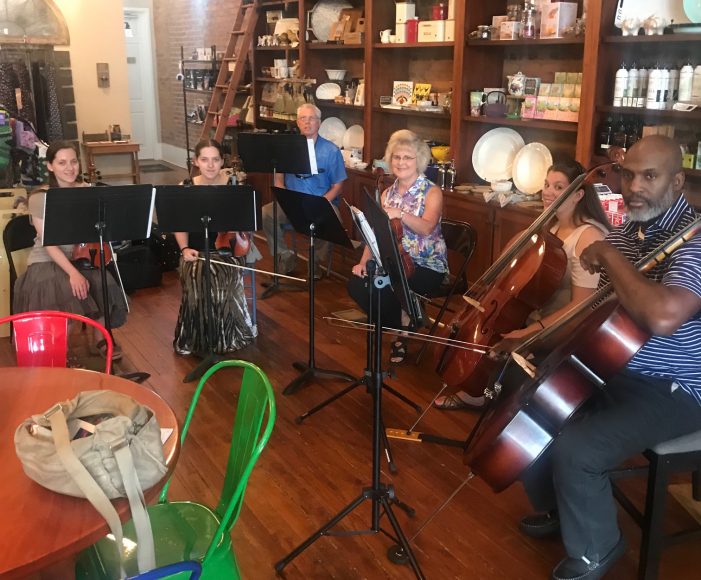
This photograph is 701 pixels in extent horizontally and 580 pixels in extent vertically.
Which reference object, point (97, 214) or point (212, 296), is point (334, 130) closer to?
point (212, 296)

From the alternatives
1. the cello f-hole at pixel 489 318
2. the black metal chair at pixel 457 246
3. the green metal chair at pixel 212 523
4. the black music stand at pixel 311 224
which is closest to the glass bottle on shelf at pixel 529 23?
the black metal chair at pixel 457 246

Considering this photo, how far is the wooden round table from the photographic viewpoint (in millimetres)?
1231

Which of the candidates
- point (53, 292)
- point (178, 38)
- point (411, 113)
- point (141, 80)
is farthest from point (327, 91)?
point (141, 80)

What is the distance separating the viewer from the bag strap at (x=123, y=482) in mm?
1296

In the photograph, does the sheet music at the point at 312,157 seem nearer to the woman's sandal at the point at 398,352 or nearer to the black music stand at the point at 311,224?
the black music stand at the point at 311,224

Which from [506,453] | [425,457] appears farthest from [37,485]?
[425,457]

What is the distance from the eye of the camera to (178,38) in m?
9.66

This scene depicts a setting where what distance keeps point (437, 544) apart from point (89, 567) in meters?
1.14

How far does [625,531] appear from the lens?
2350 mm

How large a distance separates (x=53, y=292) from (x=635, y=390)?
2770 millimetres

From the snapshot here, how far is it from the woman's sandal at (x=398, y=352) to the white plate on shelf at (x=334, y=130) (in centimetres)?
273

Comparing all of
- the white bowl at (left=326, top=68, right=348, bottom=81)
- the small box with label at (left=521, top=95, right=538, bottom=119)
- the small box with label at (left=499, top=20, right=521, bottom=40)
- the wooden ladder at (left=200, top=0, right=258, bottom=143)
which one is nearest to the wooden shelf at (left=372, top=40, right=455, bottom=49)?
the small box with label at (left=499, top=20, right=521, bottom=40)

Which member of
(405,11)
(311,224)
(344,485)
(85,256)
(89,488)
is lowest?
(344,485)

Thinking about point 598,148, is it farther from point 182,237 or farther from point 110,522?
point 110,522
